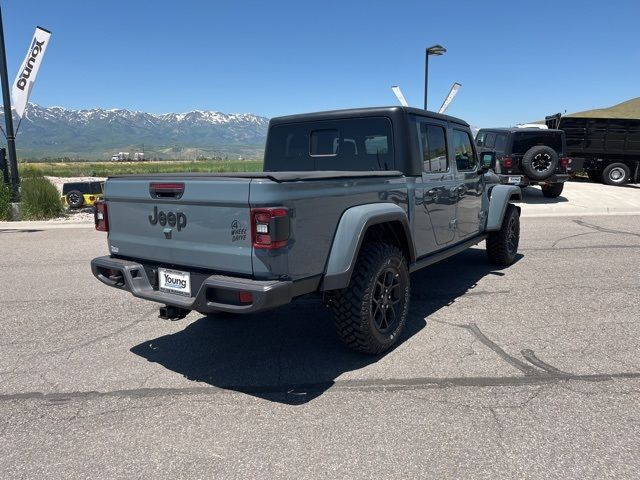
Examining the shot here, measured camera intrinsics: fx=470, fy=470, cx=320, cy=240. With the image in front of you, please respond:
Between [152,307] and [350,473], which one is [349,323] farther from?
[152,307]

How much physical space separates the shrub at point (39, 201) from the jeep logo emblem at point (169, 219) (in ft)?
33.3

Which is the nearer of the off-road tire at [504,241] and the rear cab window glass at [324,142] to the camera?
the rear cab window glass at [324,142]

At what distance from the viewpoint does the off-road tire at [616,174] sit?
16.6 metres

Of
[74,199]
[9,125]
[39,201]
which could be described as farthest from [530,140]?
[9,125]

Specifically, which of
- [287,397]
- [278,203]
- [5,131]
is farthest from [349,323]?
[5,131]

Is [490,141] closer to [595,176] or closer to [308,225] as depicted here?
[595,176]

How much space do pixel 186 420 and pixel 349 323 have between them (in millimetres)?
→ 1262

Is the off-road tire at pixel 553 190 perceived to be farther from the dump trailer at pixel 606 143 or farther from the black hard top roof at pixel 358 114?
the black hard top roof at pixel 358 114

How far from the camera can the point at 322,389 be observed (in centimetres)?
317

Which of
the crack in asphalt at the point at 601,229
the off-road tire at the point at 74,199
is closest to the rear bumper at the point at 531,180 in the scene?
the crack in asphalt at the point at 601,229

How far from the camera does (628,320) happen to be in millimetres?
4391

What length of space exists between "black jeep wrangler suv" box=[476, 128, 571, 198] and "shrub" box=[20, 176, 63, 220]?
1128 cm

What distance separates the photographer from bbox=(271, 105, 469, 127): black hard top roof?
4148mm

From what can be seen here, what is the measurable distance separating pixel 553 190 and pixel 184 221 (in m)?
13.5
